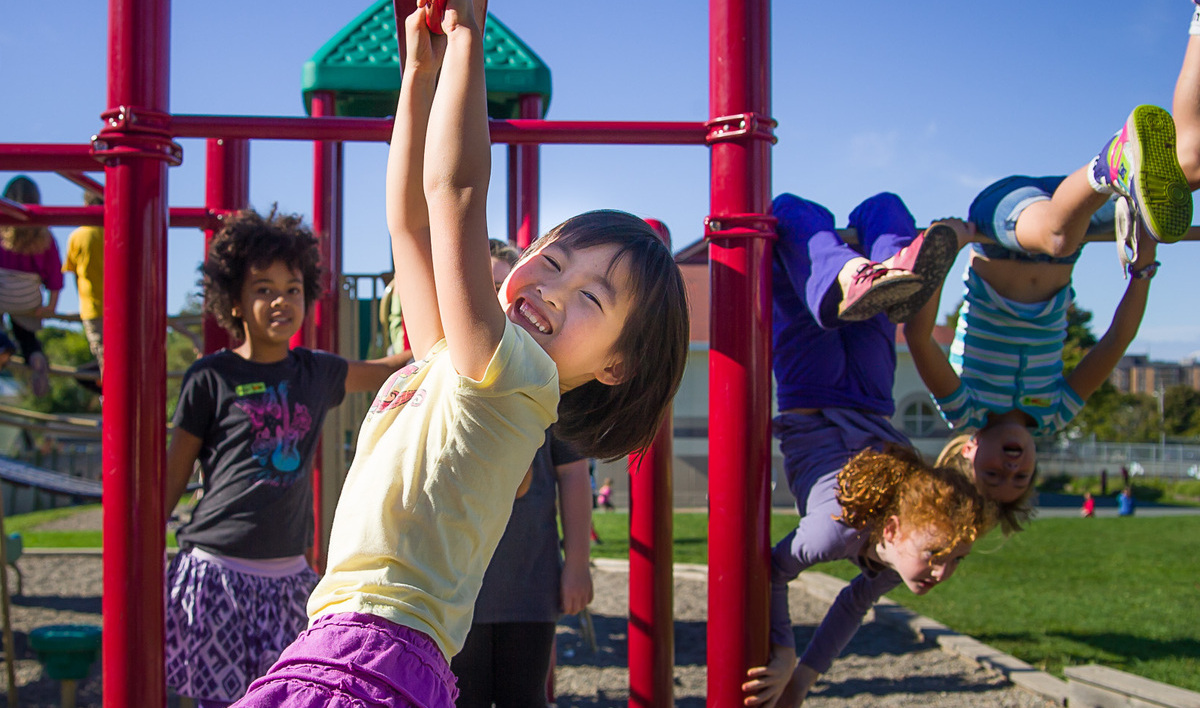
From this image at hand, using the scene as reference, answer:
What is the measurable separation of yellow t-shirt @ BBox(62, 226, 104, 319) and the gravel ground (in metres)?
1.96

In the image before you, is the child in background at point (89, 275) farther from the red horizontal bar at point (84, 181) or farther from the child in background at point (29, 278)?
the red horizontal bar at point (84, 181)

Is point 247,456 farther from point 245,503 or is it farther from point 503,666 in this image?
point 503,666

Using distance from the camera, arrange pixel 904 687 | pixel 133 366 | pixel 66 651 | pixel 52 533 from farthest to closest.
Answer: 1. pixel 52 533
2. pixel 904 687
3. pixel 66 651
4. pixel 133 366

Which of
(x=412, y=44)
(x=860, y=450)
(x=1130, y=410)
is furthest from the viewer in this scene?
(x=1130, y=410)

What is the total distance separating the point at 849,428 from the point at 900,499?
280 millimetres

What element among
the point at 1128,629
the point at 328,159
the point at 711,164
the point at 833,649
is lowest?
the point at 1128,629

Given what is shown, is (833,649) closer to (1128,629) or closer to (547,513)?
(547,513)

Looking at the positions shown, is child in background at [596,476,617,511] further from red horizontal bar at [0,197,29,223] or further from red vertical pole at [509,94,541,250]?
red horizontal bar at [0,197,29,223]

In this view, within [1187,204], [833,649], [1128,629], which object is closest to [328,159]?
[833,649]

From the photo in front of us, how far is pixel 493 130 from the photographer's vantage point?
198 centimetres

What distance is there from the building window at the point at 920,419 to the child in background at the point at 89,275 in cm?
1821

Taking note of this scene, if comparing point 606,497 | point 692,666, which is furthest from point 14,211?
point 606,497

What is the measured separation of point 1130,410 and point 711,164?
4501cm

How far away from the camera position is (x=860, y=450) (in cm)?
239
